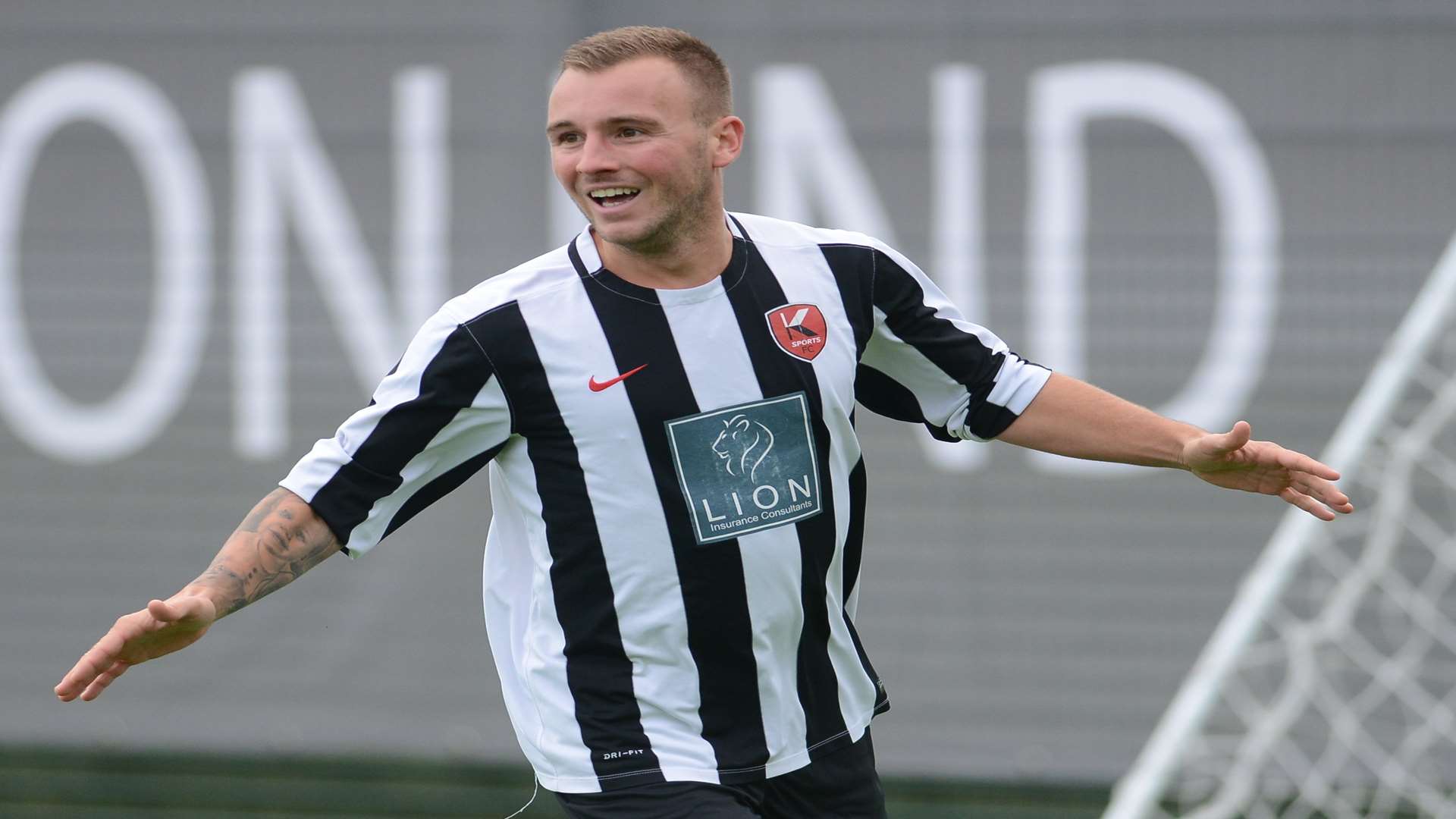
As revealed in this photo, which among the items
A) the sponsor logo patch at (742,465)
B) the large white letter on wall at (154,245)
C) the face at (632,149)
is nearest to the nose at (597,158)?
the face at (632,149)

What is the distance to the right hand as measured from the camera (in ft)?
7.55

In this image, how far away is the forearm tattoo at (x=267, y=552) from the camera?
2.49m

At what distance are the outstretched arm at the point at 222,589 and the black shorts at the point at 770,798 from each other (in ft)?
2.06

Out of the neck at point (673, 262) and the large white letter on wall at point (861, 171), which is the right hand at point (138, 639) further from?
the large white letter on wall at point (861, 171)

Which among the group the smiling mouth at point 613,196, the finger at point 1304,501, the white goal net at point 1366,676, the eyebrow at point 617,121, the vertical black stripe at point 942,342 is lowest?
the white goal net at point 1366,676

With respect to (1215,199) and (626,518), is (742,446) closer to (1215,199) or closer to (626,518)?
(626,518)

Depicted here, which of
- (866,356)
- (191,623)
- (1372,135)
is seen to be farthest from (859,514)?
(1372,135)

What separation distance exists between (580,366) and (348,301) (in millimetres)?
3621

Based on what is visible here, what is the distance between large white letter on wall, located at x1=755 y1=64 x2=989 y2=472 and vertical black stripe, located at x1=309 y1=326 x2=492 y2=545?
3.22 metres

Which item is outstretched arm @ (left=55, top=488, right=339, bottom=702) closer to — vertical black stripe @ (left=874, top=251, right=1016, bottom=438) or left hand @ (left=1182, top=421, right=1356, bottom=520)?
vertical black stripe @ (left=874, top=251, right=1016, bottom=438)

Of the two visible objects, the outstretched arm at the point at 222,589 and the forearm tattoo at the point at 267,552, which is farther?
the forearm tattoo at the point at 267,552

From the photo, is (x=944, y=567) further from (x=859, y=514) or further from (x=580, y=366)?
(x=580, y=366)

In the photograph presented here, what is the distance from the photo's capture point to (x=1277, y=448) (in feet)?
8.87

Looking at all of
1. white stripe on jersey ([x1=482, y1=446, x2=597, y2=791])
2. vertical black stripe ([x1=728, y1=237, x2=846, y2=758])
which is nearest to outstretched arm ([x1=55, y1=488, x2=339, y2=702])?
white stripe on jersey ([x1=482, y1=446, x2=597, y2=791])
